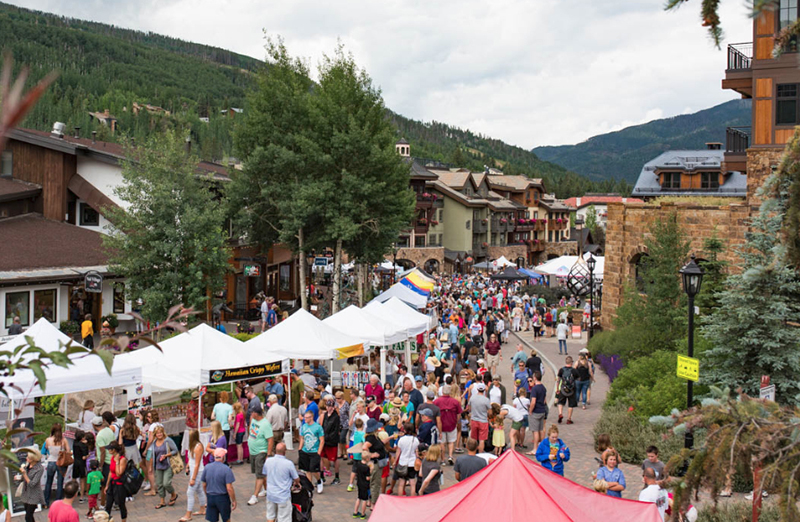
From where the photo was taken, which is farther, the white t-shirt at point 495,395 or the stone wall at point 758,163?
the stone wall at point 758,163

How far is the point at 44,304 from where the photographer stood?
2480cm

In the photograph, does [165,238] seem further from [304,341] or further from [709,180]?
[709,180]

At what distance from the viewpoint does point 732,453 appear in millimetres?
4531

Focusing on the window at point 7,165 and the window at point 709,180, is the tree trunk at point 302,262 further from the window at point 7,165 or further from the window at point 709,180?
the window at point 709,180

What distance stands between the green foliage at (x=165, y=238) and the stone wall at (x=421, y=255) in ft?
149

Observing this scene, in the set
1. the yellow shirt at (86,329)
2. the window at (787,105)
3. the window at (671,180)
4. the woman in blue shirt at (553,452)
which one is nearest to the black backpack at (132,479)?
the woman in blue shirt at (553,452)

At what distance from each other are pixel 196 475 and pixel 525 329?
27.7 metres

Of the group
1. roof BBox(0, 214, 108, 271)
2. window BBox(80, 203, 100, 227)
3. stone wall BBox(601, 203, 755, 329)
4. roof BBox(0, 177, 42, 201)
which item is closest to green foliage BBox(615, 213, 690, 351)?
stone wall BBox(601, 203, 755, 329)

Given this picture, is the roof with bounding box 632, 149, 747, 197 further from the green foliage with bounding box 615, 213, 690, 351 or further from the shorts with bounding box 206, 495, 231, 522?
the shorts with bounding box 206, 495, 231, 522

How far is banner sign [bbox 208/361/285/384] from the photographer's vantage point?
14.1 metres

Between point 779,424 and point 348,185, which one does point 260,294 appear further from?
point 779,424

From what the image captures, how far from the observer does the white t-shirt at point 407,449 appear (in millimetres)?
10961

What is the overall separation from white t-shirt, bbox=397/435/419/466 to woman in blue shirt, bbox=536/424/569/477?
1915 millimetres

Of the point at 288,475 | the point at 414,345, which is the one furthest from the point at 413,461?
the point at 414,345
